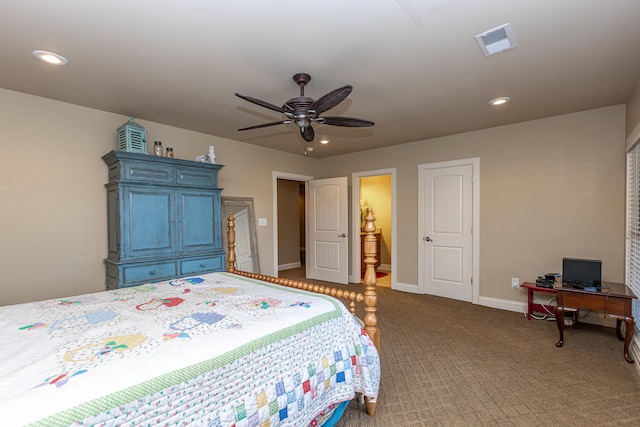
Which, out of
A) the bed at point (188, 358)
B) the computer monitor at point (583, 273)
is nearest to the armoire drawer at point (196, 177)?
the bed at point (188, 358)

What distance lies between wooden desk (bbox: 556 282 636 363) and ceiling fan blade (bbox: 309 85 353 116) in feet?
9.24

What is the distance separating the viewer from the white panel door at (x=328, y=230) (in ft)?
17.7

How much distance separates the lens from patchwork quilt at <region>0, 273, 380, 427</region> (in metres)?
0.93

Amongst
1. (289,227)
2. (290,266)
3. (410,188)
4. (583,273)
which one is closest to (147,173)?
(410,188)

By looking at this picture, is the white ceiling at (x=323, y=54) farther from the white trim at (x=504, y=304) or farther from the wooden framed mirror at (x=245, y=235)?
the white trim at (x=504, y=304)

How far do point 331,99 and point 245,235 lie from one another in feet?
10.4

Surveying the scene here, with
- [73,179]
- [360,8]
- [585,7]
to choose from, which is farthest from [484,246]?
[73,179]

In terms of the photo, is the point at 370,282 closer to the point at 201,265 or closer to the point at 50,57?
the point at 201,265

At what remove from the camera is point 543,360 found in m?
2.58

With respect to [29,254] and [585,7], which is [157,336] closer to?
[29,254]

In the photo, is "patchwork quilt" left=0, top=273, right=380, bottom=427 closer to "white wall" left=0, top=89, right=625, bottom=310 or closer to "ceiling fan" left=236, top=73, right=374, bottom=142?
"ceiling fan" left=236, top=73, right=374, bottom=142

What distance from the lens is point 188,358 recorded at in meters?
1.12

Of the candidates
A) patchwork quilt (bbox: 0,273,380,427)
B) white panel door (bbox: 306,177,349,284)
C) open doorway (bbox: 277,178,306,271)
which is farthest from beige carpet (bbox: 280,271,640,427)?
open doorway (bbox: 277,178,306,271)

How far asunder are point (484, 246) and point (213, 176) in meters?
3.79
